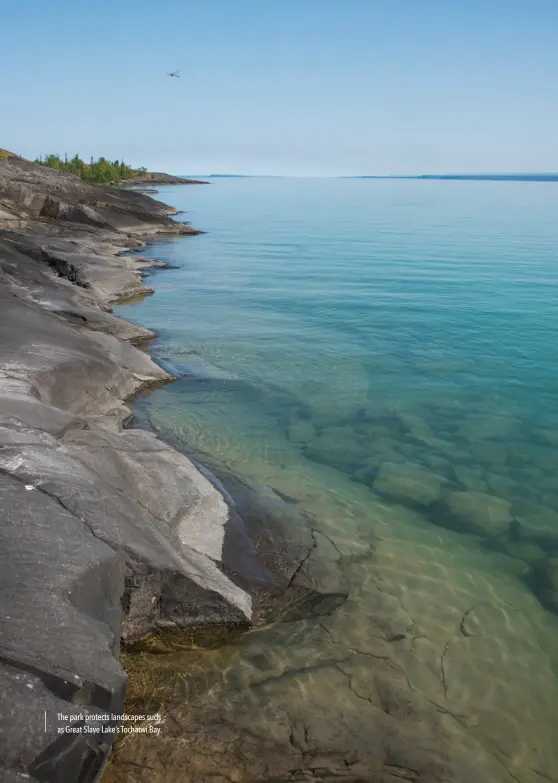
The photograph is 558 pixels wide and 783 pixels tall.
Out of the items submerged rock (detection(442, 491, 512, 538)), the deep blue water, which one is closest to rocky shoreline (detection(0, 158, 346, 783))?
the deep blue water

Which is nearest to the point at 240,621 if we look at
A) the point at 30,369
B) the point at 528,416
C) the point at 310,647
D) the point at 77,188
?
the point at 310,647

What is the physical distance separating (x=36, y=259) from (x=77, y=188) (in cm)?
3197

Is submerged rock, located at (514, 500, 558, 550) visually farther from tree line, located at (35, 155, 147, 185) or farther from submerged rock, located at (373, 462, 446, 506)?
tree line, located at (35, 155, 147, 185)

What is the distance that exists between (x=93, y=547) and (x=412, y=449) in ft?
25.4

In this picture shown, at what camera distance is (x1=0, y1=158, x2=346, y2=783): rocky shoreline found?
4312 mm

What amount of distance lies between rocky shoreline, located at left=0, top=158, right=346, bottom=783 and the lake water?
28.7 inches

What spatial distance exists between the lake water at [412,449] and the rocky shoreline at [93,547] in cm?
73

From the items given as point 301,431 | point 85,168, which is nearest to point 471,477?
point 301,431

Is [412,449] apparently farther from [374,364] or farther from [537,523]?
[374,364]

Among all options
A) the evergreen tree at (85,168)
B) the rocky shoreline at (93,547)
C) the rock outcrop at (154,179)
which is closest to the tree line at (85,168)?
the evergreen tree at (85,168)

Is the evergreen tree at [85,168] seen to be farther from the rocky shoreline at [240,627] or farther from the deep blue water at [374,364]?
the rocky shoreline at [240,627]

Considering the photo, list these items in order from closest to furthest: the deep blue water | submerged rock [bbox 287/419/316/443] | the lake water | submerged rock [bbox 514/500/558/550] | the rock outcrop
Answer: the lake water < submerged rock [bbox 514/500/558/550] < the deep blue water < submerged rock [bbox 287/419/316/443] < the rock outcrop

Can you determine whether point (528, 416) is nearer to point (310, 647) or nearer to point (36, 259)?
point (310, 647)

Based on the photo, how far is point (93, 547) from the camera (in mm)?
5910
